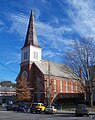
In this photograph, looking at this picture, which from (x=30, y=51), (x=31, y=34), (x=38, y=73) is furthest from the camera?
(x=31, y=34)

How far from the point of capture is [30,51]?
8575 cm

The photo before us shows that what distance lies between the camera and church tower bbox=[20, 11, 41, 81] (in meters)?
85.3

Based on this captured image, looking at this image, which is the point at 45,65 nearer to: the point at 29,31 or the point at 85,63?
the point at 29,31

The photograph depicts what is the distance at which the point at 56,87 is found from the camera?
289 ft

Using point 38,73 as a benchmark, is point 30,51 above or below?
above

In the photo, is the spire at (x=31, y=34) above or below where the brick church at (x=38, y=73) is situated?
above

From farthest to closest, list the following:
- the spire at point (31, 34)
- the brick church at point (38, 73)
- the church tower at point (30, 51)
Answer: the spire at point (31, 34) < the church tower at point (30, 51) < the brick church at point (38, 73)

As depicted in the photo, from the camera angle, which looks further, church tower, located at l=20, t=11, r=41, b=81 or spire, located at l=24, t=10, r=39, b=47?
spire, located at l=24, t=10, r=39, b=47

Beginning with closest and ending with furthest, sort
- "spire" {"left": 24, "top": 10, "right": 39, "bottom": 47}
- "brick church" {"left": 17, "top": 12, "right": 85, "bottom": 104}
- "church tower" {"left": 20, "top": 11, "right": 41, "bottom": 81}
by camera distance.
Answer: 1. "brick church" {"left": 17, "top": 12, "right": 85, "bottom": 104}
2. "church tower" {"left": 20, "top": 11, "right": 41, "bottom": 81}
3. "spire" {"left": 24, "top": 10, "right": 39, "bottom": 47}

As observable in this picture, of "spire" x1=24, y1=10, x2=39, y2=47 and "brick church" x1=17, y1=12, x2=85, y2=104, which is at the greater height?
"spire" x1=24, y1=10, x2=39, y2=47

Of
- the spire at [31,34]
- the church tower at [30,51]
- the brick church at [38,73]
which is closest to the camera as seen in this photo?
the brick church at [38,73]

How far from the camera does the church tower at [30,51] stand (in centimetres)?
8531

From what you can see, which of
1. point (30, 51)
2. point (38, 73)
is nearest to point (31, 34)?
point (30, 51)

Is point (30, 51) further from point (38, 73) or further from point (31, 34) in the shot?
point (38, 73)
